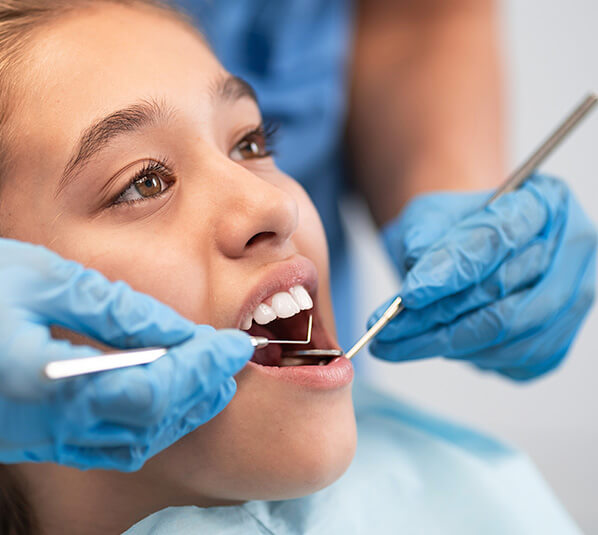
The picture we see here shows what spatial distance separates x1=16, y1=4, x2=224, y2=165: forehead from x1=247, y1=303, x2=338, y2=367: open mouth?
14.7 inches

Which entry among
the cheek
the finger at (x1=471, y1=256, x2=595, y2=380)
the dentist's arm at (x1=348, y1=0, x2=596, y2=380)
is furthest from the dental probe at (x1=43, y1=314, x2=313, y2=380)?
the finger at (x1=471, y1=256, x2=595, y2=380)

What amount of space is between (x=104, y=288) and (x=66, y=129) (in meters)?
0.29

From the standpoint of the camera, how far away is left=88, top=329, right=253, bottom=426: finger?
0.70 m

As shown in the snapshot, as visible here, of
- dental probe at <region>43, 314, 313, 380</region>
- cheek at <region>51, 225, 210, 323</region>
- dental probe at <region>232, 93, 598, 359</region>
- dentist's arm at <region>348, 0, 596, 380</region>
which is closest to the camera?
dental probe at <region>43, 314, 313, 380</region>

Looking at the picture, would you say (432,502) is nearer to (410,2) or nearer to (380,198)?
(380,198)

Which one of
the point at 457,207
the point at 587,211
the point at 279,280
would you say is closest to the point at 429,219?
the point at 457,207

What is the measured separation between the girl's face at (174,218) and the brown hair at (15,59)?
2 cm

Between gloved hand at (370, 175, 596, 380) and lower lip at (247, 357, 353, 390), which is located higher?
gloved hand at (370, 175, 596, 380)

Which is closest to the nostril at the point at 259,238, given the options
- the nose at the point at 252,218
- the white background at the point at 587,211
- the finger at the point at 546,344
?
the nose at the point at 252,218

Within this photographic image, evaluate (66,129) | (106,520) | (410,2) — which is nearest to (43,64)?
(66,129)

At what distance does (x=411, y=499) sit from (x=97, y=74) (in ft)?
2.90

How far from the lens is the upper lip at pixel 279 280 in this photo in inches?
37.0

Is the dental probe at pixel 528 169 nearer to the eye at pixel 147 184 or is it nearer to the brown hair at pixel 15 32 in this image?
the eye at pixel 147 184

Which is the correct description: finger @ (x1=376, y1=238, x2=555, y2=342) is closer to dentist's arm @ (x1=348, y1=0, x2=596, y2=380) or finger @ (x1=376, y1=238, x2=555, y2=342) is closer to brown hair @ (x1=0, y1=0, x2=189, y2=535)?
dentist's arm @ (x1=348, y1=0, x2=596, y2=380)
